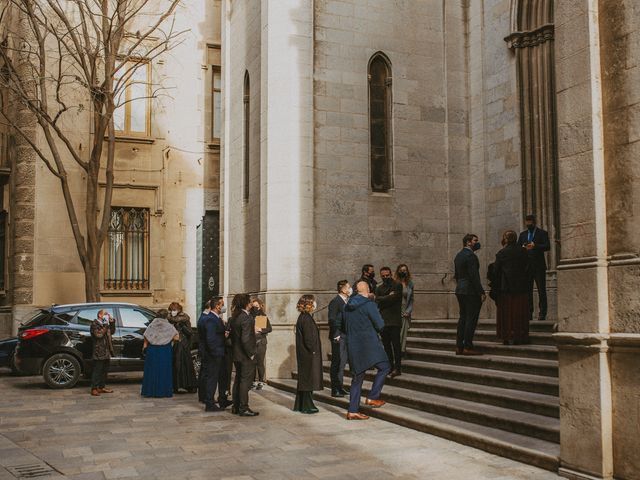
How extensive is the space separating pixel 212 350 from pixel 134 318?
4.87 metres

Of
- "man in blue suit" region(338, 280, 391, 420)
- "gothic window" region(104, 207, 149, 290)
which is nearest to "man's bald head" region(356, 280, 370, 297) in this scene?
"man in blue suit" region(338, 280, 391, 420)

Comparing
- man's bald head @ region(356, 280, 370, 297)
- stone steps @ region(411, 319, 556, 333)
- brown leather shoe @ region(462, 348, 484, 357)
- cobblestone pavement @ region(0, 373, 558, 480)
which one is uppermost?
man's bald head @ region(356, 280, 370, 297)

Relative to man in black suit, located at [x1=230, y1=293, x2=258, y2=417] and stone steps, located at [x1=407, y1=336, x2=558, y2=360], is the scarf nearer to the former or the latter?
man in black suit, located at [x1=230, y1=293, x2=258, y2=417]

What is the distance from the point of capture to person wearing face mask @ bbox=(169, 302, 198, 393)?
579 inches

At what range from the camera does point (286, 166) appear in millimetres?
15898

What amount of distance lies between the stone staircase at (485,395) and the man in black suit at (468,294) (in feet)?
0.80

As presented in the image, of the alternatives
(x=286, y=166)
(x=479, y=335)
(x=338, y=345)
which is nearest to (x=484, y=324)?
(x=479, y=335)

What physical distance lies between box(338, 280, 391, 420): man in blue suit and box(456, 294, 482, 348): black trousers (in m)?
1.94

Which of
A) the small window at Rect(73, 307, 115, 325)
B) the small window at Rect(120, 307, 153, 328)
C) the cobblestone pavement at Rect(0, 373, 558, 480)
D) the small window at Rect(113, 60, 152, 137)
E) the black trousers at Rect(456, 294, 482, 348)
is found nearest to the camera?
the cobblestone pavement at Rect(0, 373, 558, 480)

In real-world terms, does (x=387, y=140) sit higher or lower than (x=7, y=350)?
higher

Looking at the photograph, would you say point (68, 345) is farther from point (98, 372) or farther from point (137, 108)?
point (137, 108)

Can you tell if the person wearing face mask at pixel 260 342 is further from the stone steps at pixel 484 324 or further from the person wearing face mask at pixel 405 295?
the stone steps at pixel 484 324

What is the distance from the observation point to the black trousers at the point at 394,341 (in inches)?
484

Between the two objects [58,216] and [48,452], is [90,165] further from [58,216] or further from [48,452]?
[48,452]
